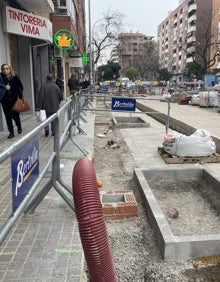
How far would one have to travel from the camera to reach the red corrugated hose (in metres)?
2.04

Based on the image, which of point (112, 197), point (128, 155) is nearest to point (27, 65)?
point (128, 155)

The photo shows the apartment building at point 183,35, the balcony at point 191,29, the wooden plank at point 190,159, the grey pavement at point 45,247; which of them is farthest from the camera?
the balcony at point 191,29

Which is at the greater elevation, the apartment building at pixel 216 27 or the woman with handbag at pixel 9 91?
the apartment building at pixel 216 27

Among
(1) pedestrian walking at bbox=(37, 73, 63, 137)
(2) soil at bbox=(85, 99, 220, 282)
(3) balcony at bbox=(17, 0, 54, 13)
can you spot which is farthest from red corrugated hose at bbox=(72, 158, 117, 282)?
(3) balcony at bbox=(17, 0, 54, 13)

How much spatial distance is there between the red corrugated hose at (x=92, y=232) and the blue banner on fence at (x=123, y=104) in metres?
7.34

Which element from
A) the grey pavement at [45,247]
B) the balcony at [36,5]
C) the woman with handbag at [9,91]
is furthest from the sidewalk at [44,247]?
the balcony at [36,5]

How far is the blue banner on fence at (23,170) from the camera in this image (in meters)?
2.35

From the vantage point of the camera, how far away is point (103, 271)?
2.07 meters

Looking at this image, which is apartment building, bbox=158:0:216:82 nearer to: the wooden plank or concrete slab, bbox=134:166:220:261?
the wooden plank

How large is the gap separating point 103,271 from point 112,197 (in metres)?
2.49

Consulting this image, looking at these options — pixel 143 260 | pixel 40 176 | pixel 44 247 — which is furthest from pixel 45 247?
pixel 143 260

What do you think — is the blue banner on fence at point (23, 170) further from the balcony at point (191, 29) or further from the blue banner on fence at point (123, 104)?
the balcony at point (191, 29)

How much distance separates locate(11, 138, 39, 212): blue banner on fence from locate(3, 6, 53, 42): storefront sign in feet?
24.2

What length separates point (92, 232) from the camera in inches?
80.4
